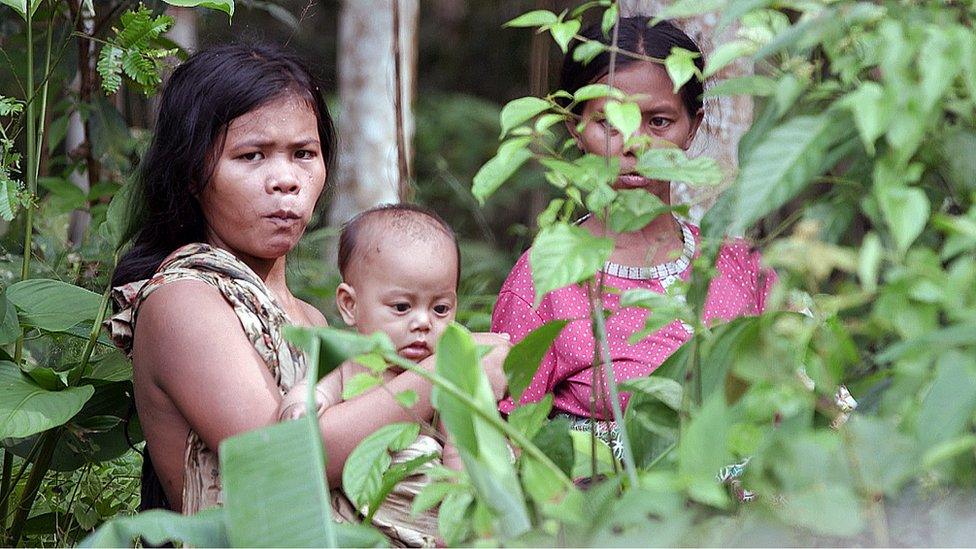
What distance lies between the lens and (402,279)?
2.33 meters

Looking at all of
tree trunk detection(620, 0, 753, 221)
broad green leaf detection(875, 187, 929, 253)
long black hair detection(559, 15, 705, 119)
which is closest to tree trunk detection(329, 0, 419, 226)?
tree trunk detection(620, 0, 753, 221)

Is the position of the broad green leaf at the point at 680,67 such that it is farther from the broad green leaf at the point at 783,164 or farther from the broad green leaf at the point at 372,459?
the broad green leaf at the point at 372,459

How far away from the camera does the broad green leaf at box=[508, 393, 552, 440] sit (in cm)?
164

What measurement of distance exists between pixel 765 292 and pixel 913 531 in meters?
1.32

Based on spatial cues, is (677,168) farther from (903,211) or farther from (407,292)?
(407,292)

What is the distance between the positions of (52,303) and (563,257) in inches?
62.7

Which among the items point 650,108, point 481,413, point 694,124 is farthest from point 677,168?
point 694,124

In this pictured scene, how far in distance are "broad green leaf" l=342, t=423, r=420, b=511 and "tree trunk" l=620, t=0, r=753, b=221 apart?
177 cm

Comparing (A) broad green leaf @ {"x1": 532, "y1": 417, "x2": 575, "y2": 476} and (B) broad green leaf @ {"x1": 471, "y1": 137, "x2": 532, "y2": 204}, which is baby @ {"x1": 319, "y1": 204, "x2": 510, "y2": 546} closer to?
(A) broad green leaf @ {"x1": 532, "y1": 417, "x2": 575, "y2": 476}

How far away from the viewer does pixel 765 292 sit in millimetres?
2668

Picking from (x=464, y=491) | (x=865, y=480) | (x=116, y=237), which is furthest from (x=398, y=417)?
(x=865, y=480)

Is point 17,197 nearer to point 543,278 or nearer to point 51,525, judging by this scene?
point 51,525

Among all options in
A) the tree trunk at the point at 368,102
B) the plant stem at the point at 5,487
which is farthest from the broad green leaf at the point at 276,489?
the tree trunk at the point at 368,102

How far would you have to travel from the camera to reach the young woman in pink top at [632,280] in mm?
2588
